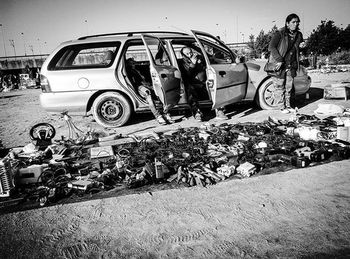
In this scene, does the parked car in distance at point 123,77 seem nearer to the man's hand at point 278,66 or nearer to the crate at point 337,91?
the man's hand at point 278,66

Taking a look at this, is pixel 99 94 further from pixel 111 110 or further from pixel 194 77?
pixel 194 77

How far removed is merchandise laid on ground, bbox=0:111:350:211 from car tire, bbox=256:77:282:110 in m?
1.53

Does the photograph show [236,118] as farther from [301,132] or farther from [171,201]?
[171,201]

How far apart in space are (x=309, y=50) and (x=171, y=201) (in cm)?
3935

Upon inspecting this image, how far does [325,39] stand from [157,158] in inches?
1497

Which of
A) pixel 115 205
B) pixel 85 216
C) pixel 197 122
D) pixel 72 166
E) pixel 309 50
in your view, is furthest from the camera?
pixel 309 50

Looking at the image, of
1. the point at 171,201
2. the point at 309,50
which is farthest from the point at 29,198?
the point at 309,50

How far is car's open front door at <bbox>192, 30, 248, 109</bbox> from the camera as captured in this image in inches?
224

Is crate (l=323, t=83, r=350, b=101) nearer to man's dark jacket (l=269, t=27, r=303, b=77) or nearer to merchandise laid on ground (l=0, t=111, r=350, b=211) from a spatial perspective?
man's dark jacket (l=269, t=27, r=303, b=77)

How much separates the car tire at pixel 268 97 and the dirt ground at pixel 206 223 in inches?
140

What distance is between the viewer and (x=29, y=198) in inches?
117

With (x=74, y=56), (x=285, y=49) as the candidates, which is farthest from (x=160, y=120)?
(x=285, y=49)

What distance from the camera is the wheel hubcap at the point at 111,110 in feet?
19.6

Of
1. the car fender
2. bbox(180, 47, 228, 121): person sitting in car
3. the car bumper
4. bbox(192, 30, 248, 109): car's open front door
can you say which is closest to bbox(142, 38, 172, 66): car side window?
bbox(180, 47, 228, 121): person sitting in car
